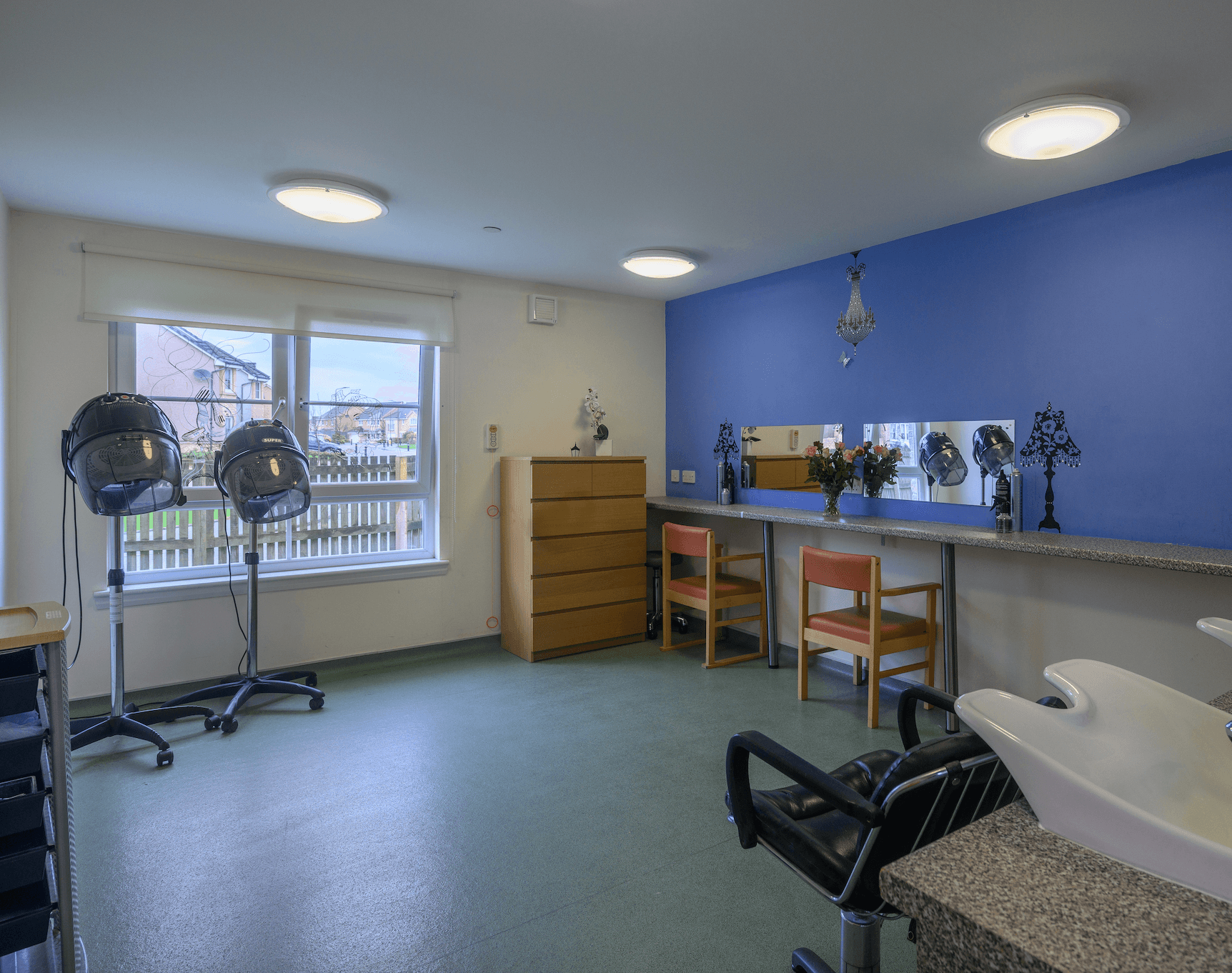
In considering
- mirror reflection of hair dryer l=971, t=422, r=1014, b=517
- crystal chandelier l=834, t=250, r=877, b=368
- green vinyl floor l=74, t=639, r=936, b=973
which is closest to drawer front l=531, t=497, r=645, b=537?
green vinyl floor l=74, t=639, r=936, b=973

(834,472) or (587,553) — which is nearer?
(834,472)

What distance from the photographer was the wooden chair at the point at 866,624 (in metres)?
3.25

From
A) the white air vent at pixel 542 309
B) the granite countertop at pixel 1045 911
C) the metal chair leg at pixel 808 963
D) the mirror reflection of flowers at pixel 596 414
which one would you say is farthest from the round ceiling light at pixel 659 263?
the granite countertop at pixel 1045 911

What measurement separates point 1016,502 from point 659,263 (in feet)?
7.35

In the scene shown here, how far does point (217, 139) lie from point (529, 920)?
2808 millimetres

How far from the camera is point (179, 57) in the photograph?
2.04m

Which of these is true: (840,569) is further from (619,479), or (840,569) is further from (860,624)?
(619,479)

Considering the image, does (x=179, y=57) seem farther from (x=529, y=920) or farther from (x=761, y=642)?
(x=761, y=642)

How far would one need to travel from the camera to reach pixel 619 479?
466 cm

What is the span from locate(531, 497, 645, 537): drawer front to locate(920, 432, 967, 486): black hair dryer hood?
1821mm

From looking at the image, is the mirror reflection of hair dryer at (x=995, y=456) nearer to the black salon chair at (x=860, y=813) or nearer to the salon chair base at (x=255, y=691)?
the black salon chair at (x=860, y=813)

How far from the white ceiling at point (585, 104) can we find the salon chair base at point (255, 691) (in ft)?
7.64

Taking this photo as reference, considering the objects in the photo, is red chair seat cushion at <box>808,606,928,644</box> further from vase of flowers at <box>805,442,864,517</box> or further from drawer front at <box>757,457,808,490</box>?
drawer front at <box>757,457,808,490</box>

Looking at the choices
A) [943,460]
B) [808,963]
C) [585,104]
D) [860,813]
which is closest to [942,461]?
[943,460]
